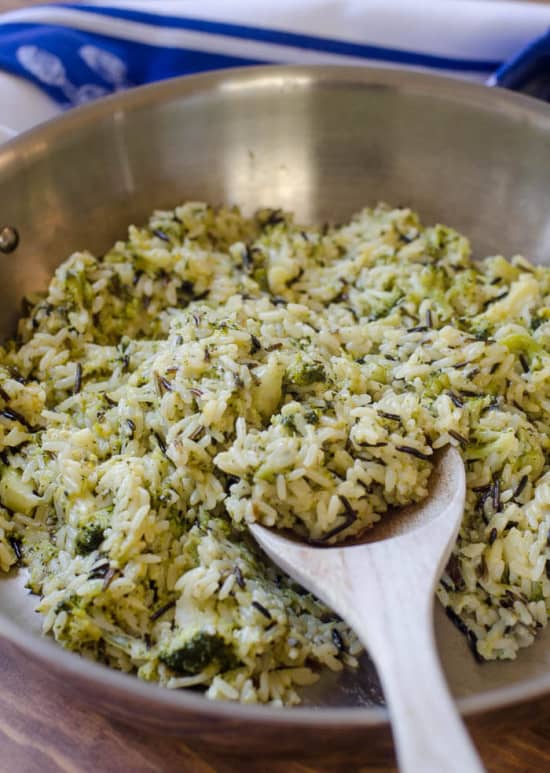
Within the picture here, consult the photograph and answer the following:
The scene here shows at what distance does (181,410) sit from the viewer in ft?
6.42

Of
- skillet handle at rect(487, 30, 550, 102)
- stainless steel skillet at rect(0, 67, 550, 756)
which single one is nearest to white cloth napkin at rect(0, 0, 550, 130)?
skillet handle at rect(487, 30, 550, 102)

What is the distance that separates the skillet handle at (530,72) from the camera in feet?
9.57

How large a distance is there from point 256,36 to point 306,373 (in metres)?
1.79

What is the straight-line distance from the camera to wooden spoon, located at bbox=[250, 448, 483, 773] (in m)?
1.24

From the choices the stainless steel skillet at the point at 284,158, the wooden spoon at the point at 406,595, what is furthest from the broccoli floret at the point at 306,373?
the stainless steel skillet at the point at 284,158

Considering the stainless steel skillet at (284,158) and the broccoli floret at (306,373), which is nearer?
the broccoli floret at (306,373)

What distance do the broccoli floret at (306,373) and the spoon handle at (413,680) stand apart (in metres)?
0.50

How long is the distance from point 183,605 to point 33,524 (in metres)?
0.47

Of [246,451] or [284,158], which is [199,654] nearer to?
[246,451]

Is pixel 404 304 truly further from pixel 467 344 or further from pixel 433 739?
pixel 433 739

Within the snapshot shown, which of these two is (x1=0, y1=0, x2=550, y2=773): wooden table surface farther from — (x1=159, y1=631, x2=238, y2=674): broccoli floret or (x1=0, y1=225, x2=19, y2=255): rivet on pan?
(x1=0, y1=225, x2=19, y2=255): rivet on pan

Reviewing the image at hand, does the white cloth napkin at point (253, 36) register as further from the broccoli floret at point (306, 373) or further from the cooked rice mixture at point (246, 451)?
the broccoli floret at point (306, 373)

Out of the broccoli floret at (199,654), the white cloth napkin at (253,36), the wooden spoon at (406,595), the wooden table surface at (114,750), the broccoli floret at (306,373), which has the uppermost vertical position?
the white cloth napkin at (253,36)

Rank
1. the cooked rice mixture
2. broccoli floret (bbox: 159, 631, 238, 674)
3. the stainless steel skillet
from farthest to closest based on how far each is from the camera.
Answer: the stainless steel skillet, the cooked rice mixture, broccoli floret (bbox: 159, 631, 238, 674)
